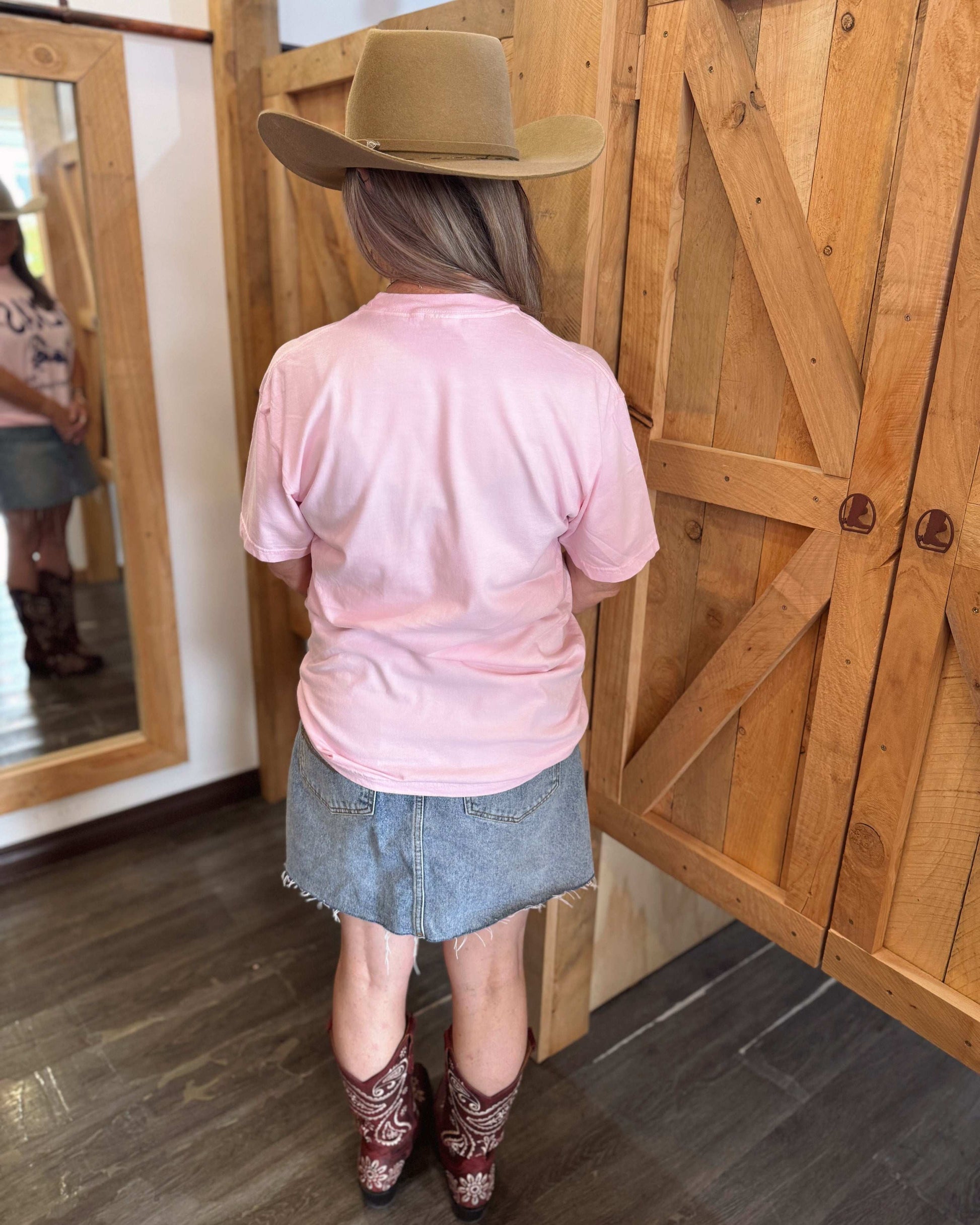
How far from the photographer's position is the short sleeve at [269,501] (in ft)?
3.76

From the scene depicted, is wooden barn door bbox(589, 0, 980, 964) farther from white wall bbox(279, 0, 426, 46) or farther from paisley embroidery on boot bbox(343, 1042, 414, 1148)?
white wall bbox(279, 0, 426, 46)

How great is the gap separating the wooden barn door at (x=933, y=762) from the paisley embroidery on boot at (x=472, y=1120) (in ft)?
1.91

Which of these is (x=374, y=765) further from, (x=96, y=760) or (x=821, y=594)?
(x=96, y=760)

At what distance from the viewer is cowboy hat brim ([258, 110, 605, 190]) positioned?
40.0 inches

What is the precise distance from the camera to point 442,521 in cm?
111

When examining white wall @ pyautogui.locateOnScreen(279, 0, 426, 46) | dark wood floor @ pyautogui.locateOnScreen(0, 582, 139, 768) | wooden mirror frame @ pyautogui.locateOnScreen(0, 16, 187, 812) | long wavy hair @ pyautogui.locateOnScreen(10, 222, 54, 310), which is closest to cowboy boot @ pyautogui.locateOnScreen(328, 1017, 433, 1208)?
wooden mirror frame @ pyautogui.locateOnScreen(0, 16, 187, 812)

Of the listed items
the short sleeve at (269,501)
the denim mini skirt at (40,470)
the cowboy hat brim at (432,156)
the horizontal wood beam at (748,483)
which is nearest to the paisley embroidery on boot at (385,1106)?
the short sleeve at (269,501)

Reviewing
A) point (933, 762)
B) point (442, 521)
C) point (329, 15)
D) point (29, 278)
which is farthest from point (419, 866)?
point (329, 15)

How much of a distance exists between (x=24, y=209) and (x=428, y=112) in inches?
60.3

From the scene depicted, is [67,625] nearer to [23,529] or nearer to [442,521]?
[23,529]

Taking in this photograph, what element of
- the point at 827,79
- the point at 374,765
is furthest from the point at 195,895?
the point at 827,79

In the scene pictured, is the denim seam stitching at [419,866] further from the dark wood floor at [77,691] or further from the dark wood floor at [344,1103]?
the dark wood floor at [77,691]

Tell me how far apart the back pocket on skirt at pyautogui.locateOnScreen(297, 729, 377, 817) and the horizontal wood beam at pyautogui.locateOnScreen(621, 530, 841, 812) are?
0.57 metres

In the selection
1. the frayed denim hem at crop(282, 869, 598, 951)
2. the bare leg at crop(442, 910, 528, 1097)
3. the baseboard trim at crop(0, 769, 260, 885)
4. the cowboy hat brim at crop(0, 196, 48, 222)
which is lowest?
the baseboard trim at crop(0, 769, 260, 885)
